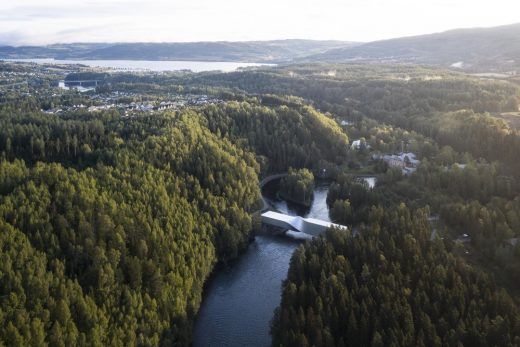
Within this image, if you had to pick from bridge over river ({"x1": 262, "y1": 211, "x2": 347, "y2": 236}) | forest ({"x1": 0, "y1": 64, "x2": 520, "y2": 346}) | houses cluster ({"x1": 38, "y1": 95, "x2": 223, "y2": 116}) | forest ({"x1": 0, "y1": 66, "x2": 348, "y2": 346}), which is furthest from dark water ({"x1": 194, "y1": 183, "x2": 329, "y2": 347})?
houses cluster ({"x1": 38, "y1": 95, "x2": 223, "y2": 116})

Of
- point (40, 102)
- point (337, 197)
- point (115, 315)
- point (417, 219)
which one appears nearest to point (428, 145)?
point (337, 197)

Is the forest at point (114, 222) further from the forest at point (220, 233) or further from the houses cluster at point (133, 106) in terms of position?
the houses cluster at point (133, 106)

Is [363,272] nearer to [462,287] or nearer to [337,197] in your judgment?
[462,287]

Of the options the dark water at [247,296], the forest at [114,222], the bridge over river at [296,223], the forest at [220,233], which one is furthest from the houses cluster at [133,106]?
the dark water at [247,296]

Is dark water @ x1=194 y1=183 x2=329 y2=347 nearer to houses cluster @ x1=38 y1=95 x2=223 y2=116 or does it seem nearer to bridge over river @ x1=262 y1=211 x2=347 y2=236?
bridge over river @ x1=262 y1=211 x2=347 y2=236

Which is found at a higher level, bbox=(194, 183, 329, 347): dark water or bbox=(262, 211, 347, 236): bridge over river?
bbox=(262, 211, 347, 236): bridge over river

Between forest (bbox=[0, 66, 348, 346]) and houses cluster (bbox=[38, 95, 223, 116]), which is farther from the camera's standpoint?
houses cluster (bbox=[38, 95, 223, 116])

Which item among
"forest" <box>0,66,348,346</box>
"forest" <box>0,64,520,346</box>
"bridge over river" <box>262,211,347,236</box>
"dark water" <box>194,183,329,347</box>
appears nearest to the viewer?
"forest" <box>0,64,520,346</box>

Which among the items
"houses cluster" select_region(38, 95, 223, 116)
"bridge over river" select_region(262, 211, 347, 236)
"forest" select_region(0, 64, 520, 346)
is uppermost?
"houses cluster" select_region(38, 95, 223, 116)

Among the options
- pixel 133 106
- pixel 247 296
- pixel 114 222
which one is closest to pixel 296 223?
pixel 247 296
